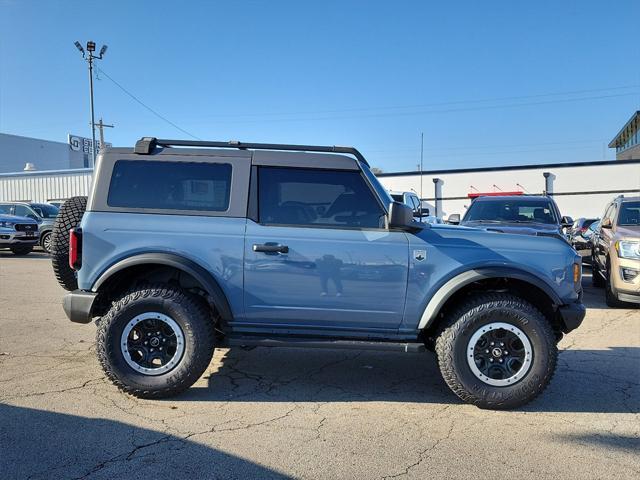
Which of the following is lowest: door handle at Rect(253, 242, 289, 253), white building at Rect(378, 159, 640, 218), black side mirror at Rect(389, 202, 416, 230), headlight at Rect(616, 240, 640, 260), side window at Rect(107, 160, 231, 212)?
headlight at Rect(616, 240, 640, 260)

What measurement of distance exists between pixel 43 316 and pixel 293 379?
14.9 feet

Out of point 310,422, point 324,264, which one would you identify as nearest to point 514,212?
point 324,264

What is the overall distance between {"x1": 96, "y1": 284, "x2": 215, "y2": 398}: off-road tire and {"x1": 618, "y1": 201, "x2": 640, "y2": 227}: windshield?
770 centimetres

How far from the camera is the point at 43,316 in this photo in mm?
7293

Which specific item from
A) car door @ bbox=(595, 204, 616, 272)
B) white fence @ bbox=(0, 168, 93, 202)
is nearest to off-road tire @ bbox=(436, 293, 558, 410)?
car door @ bbox=(595, 204, 616, 272)

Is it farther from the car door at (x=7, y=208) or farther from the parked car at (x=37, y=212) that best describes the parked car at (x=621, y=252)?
the car door at (x=7, y=208)

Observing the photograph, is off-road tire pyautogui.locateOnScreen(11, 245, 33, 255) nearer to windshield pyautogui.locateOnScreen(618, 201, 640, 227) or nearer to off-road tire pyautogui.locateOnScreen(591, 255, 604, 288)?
off-road tire pyautogui.locateOnScreen(591, 255, 604, 288)

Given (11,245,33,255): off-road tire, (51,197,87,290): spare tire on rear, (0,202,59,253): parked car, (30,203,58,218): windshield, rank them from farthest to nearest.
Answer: (30,203,58,218): windshield
(0,202,59,253): parked car
(11,245,33,255): off-road tire
(51,197,87,290): spare tire on rear

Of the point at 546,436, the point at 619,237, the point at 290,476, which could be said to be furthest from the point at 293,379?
the point at 619,237

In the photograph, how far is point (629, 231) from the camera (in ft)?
26.3

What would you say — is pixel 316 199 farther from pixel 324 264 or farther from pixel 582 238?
pixel 582 238

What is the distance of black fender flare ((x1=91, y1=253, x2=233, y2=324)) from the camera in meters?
4.08

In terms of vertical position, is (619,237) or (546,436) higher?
(619,237)

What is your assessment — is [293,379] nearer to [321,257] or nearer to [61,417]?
[321,257]
